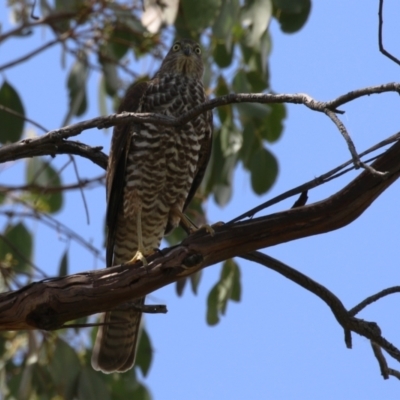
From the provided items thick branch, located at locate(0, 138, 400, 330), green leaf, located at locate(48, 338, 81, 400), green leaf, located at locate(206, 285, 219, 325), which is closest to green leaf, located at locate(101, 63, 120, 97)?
green leaf, located at locate(206, 285, 219, 325)

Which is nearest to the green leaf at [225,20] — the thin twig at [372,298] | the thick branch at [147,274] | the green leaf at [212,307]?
the green leaf at [212,307]

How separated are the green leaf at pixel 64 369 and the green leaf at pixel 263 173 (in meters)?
1.28

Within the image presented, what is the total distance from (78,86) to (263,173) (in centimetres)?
151

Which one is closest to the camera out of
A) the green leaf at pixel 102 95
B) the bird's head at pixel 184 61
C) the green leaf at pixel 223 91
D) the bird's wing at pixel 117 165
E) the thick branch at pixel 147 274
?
the thick branch at pixel 147 274

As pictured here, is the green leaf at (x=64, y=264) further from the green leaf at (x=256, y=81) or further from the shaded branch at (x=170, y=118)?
the shaded branch at (x=170, y=118)

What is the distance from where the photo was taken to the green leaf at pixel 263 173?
14.8 ft

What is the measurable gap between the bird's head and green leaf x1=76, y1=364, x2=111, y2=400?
1581 millimetres

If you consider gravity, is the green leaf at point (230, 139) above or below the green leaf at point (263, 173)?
above

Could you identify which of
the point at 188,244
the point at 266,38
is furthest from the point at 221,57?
the point at 188,244

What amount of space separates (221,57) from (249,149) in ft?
1.76

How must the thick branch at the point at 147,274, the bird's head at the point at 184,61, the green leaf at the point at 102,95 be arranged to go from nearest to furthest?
the thick branch at the point at 147,274 < the bird's head at the point at 184,61 < the green leaf at the point at 102,95

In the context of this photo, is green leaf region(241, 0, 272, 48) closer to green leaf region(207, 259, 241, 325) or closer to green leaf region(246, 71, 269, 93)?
green leaf region(246, 71, 269, 93)

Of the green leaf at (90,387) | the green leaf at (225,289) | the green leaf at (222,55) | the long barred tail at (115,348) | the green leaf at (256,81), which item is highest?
the green leaf at (222,55)

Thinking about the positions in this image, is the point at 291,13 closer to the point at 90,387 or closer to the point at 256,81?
the point at 256,81
